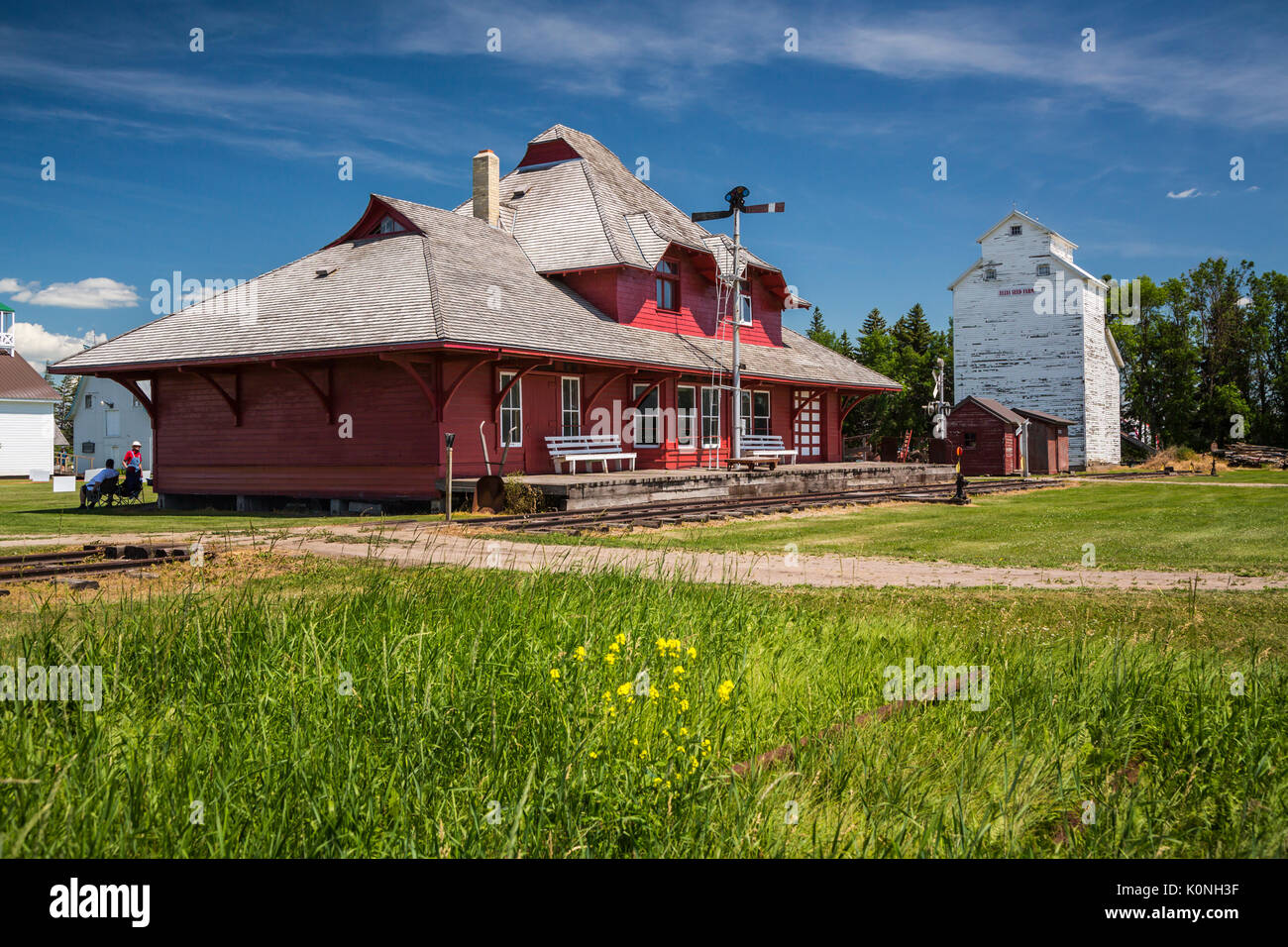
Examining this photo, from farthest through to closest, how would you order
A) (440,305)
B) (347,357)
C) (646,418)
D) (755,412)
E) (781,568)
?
1. (755,412)
2. (646,418)
3. (347,357)
4. (440,305)
5. (781,568)

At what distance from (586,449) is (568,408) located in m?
1.22

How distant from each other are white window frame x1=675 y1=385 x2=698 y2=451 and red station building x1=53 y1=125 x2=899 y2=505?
0.25ft

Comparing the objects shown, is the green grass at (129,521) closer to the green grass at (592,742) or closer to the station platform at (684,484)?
the station platform at (684,484)

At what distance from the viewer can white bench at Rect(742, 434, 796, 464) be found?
32281 millimetres

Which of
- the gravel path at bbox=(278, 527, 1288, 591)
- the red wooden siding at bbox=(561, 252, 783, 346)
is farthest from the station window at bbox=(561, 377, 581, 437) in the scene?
the gravel path at bbox=(278, 527, 1288, 591)

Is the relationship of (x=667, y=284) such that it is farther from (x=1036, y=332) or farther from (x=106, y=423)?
(x=106, y=423)

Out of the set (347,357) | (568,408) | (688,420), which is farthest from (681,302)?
(347,357)

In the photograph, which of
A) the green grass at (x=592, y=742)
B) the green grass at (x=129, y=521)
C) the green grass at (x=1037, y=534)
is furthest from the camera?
the green grass at (x=129, y=521)

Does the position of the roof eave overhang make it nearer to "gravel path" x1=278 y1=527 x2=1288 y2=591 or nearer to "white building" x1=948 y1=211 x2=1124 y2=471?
"gravel path" x1=278 y1=527 x2=1288 y2=591

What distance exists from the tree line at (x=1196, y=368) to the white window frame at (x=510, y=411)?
40205mm

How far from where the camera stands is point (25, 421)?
54.6m

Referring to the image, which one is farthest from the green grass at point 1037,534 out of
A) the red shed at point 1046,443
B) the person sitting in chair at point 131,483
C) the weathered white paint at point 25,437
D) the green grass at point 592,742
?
the weathered white paint at point 25,437

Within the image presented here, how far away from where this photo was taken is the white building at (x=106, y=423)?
59094 mm
